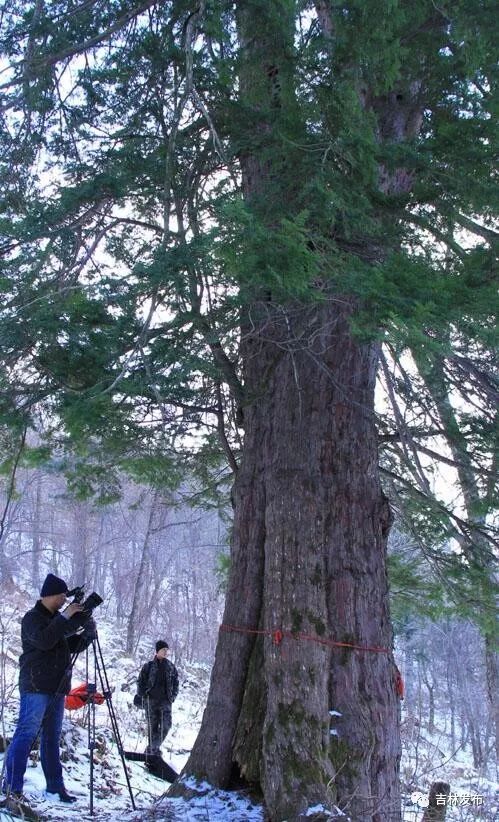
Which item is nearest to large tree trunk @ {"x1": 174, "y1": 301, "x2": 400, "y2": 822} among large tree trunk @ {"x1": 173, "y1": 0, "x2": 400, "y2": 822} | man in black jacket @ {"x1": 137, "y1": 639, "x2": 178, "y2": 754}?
large tree trunk @ {"x1": 173, "y1": 0, "x2": 400, "y2": 822}

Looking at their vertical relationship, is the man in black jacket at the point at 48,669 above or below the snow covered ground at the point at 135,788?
above

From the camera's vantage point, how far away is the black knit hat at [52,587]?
5.53m

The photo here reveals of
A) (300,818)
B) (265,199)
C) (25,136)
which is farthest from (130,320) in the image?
(300,818)

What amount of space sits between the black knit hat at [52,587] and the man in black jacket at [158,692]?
124 inches

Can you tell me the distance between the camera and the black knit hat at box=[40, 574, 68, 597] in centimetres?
553

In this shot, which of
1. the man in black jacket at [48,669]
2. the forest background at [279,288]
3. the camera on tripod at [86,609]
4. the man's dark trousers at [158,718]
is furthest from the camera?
the man's dark trousers at [158,718]

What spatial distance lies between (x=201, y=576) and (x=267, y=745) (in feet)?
105

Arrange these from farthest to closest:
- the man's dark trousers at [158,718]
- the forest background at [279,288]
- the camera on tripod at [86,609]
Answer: the man's dark trousers at [158,718] → the camera on tripod at [86,609] → the forest background at [279,288]

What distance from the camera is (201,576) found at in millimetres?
35906

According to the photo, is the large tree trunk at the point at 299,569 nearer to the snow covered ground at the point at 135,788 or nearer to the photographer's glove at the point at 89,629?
the snow covered ground at the point at 135,788

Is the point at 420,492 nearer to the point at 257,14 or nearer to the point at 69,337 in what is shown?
the point at 69,337

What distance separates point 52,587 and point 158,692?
3355mm

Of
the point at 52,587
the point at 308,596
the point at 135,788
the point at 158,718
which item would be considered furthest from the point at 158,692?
the point at 308,596

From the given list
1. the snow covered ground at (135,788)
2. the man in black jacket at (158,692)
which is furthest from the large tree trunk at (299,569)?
the man in black jacket at (158,692)
